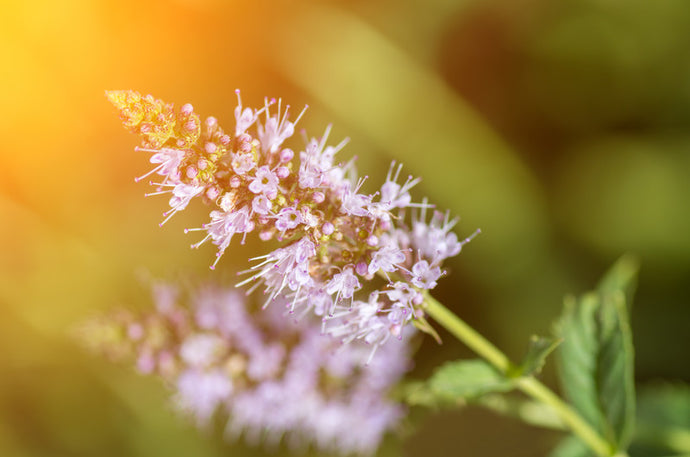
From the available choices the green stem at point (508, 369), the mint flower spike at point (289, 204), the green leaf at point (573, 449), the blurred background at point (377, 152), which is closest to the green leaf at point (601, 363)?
the green stem at point (508, 369)

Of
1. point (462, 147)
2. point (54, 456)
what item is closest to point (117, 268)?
point (54, 456)

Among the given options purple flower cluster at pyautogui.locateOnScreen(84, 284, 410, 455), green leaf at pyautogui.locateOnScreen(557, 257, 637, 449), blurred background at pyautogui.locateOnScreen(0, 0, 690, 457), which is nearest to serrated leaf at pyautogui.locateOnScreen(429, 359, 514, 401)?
green leaf at pyautogui.locateOnScreen(557, 257, 637, 449)

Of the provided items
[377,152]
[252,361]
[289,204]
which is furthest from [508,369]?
[377,152]

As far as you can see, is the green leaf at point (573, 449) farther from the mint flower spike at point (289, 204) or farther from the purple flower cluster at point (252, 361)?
the mint flower spike at point (289, 204)

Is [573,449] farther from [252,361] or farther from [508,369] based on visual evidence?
[252,361]

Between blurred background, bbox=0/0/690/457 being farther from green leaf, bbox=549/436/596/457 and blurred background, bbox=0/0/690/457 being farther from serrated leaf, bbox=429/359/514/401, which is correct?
serrated leaf, bbox=429/359/514/401

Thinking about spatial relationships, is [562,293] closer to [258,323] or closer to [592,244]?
[592,244]
